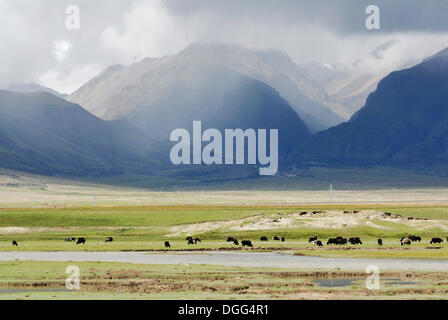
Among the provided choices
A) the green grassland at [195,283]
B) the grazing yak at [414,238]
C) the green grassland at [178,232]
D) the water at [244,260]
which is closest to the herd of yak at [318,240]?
the grazing yak at [414,238]

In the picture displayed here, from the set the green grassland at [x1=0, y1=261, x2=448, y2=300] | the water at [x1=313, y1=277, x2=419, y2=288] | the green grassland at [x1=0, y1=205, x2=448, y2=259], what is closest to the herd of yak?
the green grassland at [x1=0, y1=205, x2=448, y2=259]

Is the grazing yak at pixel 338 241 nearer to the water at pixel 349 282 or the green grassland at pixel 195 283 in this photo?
the green grassland at pixel 195 283

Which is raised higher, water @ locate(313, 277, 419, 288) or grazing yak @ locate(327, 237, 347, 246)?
grazing yak @ locate(327, 237, 347, 246)

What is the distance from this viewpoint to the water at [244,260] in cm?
6694

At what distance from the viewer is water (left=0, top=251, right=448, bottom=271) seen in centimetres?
6694

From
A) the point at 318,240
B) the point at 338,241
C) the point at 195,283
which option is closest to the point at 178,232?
the point at 318,240

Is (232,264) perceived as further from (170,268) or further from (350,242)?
(350,242)

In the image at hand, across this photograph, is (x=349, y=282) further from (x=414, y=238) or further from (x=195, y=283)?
(x=414, y=238)

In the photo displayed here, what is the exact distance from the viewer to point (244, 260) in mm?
74062

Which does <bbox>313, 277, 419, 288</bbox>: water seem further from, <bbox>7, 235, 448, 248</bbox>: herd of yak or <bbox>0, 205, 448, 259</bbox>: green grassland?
<bbox>7, 235, 448, 248</bbox>: herd of yak

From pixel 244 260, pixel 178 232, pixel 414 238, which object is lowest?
pixel 244 260

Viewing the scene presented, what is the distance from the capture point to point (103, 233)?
113 m
